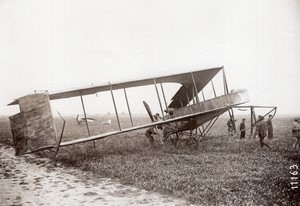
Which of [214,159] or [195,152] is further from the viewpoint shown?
[195,152]

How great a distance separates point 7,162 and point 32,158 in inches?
46.1

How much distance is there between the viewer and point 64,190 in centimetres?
731

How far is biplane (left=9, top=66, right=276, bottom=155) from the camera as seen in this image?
8422mm

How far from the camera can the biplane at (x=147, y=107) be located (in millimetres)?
8422

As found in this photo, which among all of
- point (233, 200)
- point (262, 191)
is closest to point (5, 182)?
point (233, 200)

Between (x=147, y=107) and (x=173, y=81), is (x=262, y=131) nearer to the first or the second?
(x=173, y=81)

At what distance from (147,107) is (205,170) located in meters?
6.06

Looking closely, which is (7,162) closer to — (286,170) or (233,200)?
(233,200)

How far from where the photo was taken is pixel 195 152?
1157 centimetres

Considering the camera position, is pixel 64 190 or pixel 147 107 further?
pixel 147 107

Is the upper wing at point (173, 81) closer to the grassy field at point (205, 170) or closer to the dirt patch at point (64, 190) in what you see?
the grassy field at point (205, 170)

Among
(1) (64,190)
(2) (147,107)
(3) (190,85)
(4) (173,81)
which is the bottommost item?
(1) (64,190)

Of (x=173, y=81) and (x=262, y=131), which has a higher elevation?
(x=173, y=81)

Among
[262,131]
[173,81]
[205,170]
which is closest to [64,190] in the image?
[205,170]
